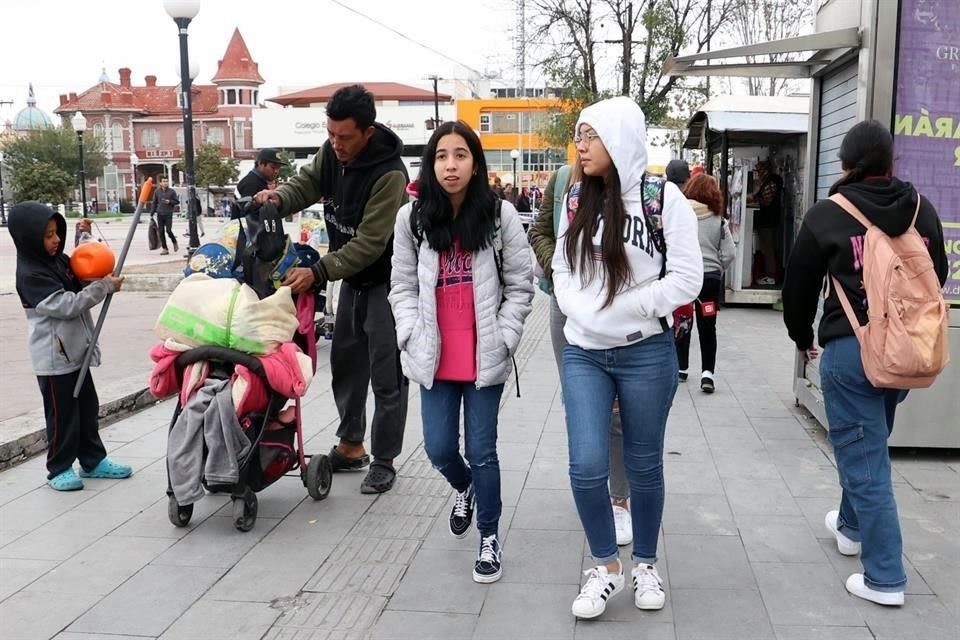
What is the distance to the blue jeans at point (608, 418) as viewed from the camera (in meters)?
3.17

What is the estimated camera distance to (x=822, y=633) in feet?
10.2

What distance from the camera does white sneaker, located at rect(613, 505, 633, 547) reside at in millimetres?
3977

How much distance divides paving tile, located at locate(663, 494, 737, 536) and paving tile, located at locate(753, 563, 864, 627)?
0.45 meters

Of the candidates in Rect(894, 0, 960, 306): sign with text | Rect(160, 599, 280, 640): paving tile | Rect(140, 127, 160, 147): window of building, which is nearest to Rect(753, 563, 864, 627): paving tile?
Rect(160, 599, 280, 640): paving tile

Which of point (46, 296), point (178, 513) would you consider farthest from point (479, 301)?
point (46, 296)

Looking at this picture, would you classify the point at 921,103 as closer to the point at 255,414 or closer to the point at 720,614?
the point at 720,614

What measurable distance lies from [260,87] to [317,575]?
10785 cm

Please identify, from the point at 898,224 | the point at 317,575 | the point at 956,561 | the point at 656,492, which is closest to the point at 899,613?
the point at 956,561

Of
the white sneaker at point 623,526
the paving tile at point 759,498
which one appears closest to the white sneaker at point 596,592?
the white sneaker at point 623,526

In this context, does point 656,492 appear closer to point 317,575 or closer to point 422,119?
point 317,575

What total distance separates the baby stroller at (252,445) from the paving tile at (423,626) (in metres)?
1.13

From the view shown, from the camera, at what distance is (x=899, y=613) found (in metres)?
3.29

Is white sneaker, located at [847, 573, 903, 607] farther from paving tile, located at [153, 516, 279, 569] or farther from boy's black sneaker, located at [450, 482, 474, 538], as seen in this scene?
paving tile, located at [153, 516, 279, 569]

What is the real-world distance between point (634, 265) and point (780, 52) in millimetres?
3018
